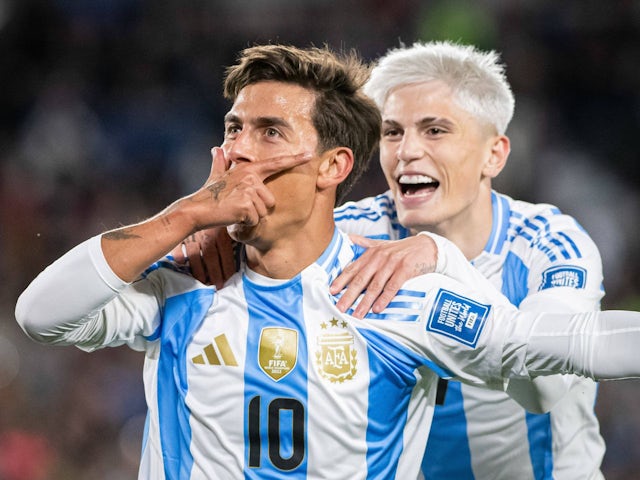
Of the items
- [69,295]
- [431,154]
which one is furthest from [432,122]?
[69,295]

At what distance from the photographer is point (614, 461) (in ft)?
20.2

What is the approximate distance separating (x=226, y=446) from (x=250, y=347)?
11.4 inches

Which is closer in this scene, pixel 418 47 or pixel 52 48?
pixel 418 47

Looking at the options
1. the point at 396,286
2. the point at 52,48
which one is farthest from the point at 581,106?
the point at 396,286

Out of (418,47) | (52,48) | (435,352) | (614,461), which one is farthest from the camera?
(52,48)

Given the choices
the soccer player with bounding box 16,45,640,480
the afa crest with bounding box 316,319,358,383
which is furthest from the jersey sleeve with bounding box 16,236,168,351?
the afa crest with bounding box 316,319,358,383

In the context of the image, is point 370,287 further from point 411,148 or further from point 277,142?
point 411,148

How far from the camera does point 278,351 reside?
254 centimetres

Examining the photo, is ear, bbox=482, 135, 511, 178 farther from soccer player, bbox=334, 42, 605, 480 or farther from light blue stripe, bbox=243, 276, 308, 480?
light blue stripe, bbox=243, 276, 308, 480

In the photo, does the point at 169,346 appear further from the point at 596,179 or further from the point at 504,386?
the point at 596,179

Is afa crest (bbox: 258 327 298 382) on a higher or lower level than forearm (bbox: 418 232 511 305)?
lower

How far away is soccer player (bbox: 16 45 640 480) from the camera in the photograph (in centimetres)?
230

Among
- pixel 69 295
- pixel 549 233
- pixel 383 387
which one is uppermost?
pixel 549 233

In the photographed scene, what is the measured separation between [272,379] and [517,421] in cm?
132
